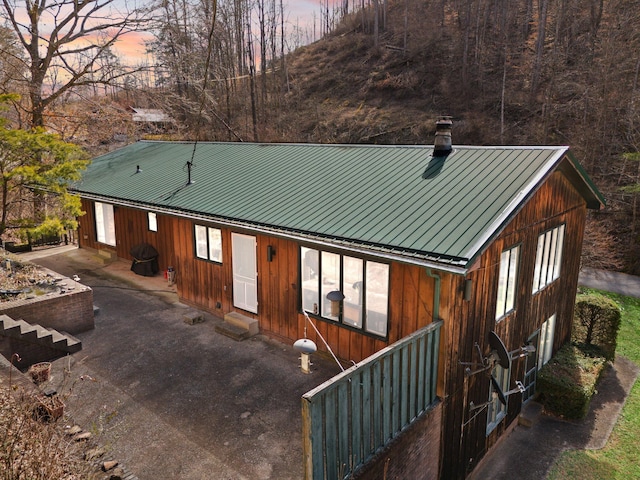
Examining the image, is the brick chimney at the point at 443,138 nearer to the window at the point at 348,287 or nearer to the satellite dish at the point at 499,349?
the window at the point at 348,287

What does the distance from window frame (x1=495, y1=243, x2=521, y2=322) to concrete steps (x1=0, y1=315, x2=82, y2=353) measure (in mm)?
8739

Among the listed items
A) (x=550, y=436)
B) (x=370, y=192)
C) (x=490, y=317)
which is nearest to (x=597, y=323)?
(x=550, y=436)

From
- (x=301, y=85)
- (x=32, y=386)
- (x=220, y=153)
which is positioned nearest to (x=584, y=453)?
(x=32, y=386)

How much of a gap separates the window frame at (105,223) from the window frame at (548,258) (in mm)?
14420

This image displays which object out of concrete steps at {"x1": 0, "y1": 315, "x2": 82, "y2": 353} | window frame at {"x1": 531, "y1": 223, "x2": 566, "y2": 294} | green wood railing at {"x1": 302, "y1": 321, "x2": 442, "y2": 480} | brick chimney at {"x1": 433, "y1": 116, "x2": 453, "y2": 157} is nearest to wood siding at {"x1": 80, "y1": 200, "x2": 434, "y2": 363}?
green wood railing at {"x1": 302, "y1": 321, "x2": 442, "y2": 480}

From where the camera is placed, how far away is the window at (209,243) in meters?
11.0

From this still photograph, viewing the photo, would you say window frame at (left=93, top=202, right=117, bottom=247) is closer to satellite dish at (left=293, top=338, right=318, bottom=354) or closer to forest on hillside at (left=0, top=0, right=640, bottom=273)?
forest on hillside at (left=0, top=0, right=640, bottom=273)

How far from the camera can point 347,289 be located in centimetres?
834

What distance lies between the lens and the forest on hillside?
71.0 feet

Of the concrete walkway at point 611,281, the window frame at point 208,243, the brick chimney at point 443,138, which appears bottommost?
the concrete walkway at point 611,281

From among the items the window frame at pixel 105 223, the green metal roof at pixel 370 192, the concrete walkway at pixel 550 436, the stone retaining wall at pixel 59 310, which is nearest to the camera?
the green metal roof at pixel 370 192

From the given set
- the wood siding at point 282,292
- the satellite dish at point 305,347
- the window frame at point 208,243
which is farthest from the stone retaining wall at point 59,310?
the satellite dish at point 305,347

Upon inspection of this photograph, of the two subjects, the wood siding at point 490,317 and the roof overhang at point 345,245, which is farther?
the wood siding at point 490,317

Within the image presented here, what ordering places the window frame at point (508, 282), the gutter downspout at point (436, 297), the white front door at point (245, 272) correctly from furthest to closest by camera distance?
the white front door at point (245, 272) → the window frame at point (508, 282) → the gutter downspout at point (436, 297)
